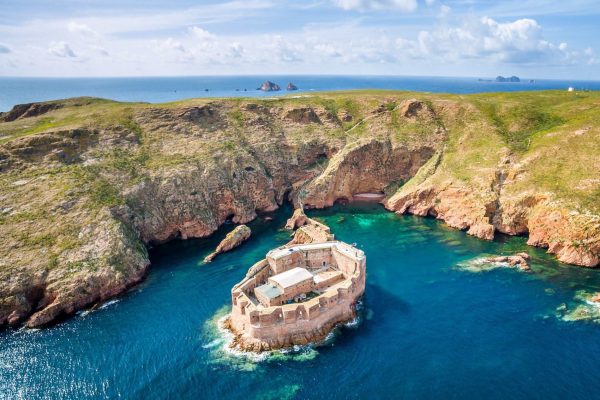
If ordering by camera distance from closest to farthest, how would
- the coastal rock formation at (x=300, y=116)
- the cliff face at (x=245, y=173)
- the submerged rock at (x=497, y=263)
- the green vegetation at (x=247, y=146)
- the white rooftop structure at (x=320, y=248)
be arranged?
the white rooftop structure at (x=320, y=248)
the cliff face at (x=245, y=173)
the submerged rock at (x=497, y=263)
the green vegetation at (x=247, y=146)
the coastal rock formation at (x=300, y=116)

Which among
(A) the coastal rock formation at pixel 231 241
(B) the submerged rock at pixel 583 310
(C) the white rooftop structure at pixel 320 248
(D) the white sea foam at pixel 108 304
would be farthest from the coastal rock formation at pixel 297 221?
(B) the submerged rock at pixel 583 310

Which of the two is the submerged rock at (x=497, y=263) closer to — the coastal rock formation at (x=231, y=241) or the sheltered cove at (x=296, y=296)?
the sheltered cove at (x=296, y=296)

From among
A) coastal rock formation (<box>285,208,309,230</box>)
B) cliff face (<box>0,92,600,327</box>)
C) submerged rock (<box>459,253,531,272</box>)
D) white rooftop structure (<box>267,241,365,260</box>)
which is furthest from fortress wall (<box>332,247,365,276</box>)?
cliff face (<box>0,92,600,327</box>)

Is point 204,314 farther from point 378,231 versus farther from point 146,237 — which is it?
point 378,231

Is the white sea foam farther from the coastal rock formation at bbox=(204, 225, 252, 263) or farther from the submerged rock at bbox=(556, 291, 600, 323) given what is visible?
the submerged rock at bbox=(556, 291, 600, 323)

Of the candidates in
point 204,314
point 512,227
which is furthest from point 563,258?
point 204,314

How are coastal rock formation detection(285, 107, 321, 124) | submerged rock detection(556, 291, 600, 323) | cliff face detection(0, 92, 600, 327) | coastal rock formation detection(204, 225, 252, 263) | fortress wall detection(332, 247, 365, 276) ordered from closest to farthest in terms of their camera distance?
submerged rock detection(556, 291, 600, 323), fortress wall detection(332, 247, 365, 276), cliff face detection(0, 92, 600, 327), coastal rock formation detection(204, 225, 252, 263), coastal rock formation detection(285, 107, 321, 124)
